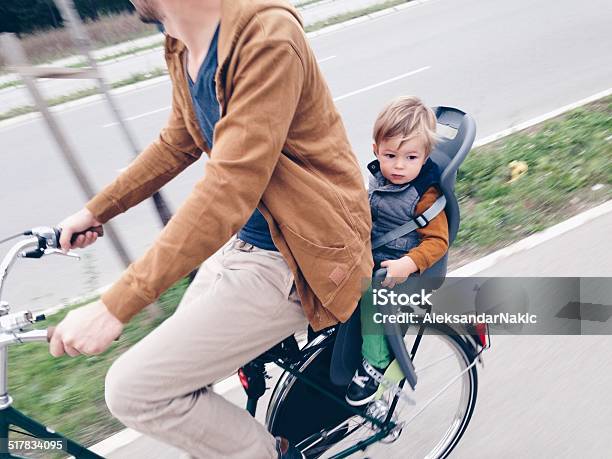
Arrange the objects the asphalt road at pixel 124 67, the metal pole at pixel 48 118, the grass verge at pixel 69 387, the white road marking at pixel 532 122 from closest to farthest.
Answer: the grass verge at pixel 69 387 < the metal pole at pixel 48 118 < the white road marking at pixel 532 122 < the asphalt road at pixel 124 67

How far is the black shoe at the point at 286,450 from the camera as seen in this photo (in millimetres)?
2020

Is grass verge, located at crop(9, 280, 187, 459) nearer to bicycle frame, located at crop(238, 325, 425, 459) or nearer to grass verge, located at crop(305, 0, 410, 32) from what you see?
bicycle frame, located at crop(238, 325, 425, 459)

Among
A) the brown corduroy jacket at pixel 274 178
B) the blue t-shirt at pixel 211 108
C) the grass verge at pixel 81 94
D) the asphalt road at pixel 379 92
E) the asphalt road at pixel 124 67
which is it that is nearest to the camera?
the brown corduroy jacket at pixel 274 178

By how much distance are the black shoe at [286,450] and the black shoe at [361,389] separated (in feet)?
0.84

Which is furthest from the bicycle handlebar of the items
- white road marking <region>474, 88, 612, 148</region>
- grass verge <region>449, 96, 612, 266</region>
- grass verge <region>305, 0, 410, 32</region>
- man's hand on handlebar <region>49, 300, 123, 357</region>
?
grass verge <region>305, 0, 410, 32</region>

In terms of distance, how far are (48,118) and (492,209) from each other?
2.78 meters

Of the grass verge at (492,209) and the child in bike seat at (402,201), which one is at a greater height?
the child in bike seat at (402,201)

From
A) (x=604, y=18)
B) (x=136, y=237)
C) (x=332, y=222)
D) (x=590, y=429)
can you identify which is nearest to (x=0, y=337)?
(x=332, y=222)

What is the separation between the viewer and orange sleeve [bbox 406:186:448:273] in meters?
1.95

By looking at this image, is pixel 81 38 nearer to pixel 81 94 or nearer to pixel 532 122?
pixel 532 122

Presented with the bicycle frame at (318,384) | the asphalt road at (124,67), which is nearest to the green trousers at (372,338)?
the bicycle frame at (318,384)

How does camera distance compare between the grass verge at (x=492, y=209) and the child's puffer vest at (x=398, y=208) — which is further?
the grass verge at (x=492, y=209)

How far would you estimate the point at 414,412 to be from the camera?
2.58 m

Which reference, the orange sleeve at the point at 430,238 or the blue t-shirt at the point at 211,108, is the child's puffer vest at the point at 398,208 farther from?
the blue t-shirt at the point at 211,108
